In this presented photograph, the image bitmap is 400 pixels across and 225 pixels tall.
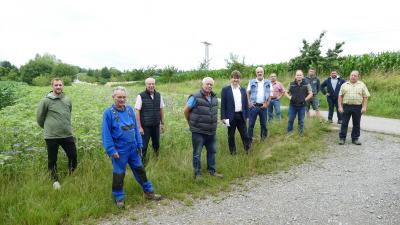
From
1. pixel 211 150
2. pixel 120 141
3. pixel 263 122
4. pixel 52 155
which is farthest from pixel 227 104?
pixel 52 155

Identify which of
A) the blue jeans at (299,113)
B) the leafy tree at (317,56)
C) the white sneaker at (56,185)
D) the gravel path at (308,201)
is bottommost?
the gravel path at (308,201)

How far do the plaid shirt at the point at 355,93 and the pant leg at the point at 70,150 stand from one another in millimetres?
6658

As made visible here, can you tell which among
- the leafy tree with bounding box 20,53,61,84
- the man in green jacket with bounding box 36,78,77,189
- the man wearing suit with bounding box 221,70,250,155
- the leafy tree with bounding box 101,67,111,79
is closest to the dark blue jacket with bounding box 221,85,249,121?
the man wearing suit with bounding box 221,70,250,155

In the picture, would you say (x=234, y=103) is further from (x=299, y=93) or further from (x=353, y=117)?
(x=353, y=117)

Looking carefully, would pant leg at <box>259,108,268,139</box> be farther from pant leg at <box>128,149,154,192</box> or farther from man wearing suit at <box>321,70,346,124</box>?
pant leg at <box>128,149,154,192</box>

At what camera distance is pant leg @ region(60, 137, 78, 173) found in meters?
5.86

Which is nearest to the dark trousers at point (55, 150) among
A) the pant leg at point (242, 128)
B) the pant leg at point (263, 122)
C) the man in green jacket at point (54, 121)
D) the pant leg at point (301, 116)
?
the man in green jacket at point (54, 121)

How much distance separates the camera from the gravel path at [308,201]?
4.68 metres

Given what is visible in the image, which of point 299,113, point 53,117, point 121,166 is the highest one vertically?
point 53,117

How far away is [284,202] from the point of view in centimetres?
527

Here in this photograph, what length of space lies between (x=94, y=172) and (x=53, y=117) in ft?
3.98

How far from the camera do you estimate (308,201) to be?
5285mm

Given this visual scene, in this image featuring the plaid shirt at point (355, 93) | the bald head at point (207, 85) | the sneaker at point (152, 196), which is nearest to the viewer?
the sneaker at point (152, 196)

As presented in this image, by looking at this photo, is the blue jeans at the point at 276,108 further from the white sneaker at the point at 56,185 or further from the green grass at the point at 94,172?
the white sneaker at the point at 56,185
